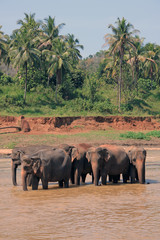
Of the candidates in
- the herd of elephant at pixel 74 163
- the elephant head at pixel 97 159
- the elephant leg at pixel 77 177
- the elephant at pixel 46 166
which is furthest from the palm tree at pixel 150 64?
the elephant at pixel 46 166

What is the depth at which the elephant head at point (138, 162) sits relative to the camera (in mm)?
16202

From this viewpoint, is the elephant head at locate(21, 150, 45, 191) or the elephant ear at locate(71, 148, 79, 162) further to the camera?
the elephant ear at locate(71, 148, 79, 162)

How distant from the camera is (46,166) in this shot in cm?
1444

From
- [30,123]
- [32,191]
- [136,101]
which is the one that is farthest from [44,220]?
[136,101]

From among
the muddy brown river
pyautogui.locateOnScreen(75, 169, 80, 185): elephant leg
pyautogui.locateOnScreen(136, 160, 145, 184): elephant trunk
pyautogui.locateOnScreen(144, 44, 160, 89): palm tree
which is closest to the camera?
the muddy brown river

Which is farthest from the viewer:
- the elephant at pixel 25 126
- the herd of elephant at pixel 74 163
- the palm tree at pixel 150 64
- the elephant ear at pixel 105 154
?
the palm tree at pixel 150 64

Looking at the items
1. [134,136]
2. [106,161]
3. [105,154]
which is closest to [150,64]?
[134,136]

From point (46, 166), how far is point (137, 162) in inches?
149

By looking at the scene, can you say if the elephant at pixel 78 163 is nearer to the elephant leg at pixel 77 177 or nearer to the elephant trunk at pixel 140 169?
the elephant leg at pixel 77 177

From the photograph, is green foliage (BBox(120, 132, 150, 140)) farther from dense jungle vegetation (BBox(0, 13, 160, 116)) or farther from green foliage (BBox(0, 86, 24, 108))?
green foliage (BBox(0, 86, 24, 108))

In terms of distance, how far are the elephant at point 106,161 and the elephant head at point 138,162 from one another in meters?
0.28

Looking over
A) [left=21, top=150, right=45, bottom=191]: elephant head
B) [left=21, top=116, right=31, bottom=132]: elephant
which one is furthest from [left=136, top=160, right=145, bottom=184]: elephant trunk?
[left=21, top=116, right=31, bottom=132]: elephant

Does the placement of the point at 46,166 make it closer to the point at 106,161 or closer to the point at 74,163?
the point at 74,163

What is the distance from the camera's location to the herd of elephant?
47.5 ft
